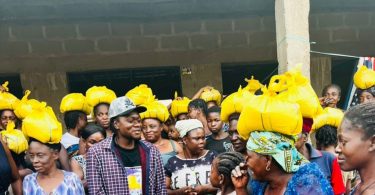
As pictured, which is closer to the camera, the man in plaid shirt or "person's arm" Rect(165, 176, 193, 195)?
the man in plaid shirt

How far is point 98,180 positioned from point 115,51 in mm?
4181

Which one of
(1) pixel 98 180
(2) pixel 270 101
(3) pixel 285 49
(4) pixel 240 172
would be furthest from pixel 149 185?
(3) pixel 285 49

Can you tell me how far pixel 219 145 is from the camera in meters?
3.99

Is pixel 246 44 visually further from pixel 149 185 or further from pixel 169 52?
pixel 149 185

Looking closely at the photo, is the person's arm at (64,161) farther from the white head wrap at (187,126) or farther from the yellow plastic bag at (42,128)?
the white head wrap at (187,126)

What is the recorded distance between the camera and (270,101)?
6.61 ft

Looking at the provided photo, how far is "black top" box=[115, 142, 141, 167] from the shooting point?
3.17m

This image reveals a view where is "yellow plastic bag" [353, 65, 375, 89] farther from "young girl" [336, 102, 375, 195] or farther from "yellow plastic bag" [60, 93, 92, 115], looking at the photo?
"young girl" [336, 102, 375, 195]

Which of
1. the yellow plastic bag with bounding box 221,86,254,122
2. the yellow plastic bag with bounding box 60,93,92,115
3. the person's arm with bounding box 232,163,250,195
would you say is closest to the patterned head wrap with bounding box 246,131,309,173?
the person's arm with bounding box 232,163,250,195

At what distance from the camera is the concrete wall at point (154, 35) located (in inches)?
251

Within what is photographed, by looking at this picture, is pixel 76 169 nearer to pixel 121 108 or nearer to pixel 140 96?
pixel 121 108

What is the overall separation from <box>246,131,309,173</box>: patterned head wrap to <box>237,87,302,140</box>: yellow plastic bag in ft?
0.10

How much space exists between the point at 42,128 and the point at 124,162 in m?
0.67

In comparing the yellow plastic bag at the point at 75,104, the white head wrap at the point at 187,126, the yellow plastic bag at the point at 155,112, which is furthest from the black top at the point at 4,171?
the yellow plastic bag at the point at 75,104
